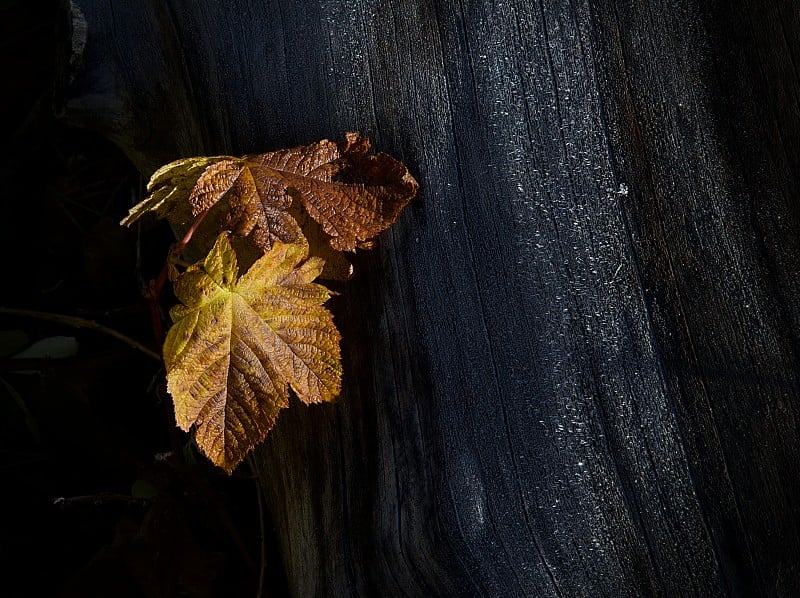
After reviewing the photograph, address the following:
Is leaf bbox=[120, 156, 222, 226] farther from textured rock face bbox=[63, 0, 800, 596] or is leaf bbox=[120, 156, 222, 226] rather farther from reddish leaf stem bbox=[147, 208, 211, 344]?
textured rock face bbox=[63, 0, 800, 596]

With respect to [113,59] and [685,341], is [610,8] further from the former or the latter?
[113,59]

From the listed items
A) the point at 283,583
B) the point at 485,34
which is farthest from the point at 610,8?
the point at 283,583

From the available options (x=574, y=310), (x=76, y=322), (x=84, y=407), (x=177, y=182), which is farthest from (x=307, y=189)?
(x=84, y=407)

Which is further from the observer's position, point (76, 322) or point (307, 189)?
point (76, 322)

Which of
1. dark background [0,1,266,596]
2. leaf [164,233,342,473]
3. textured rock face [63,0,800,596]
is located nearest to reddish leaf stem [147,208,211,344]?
leaf [164,233,342,473]

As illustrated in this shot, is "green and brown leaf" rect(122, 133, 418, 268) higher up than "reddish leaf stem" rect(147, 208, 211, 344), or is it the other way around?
"green and brown leaf" rect(122, 133, 418, 268)

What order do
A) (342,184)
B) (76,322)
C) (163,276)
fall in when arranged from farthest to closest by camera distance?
1. (76,322)
2. (163,276)
3. (342,184)

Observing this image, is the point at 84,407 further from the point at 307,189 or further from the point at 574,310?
the point at 574,310
